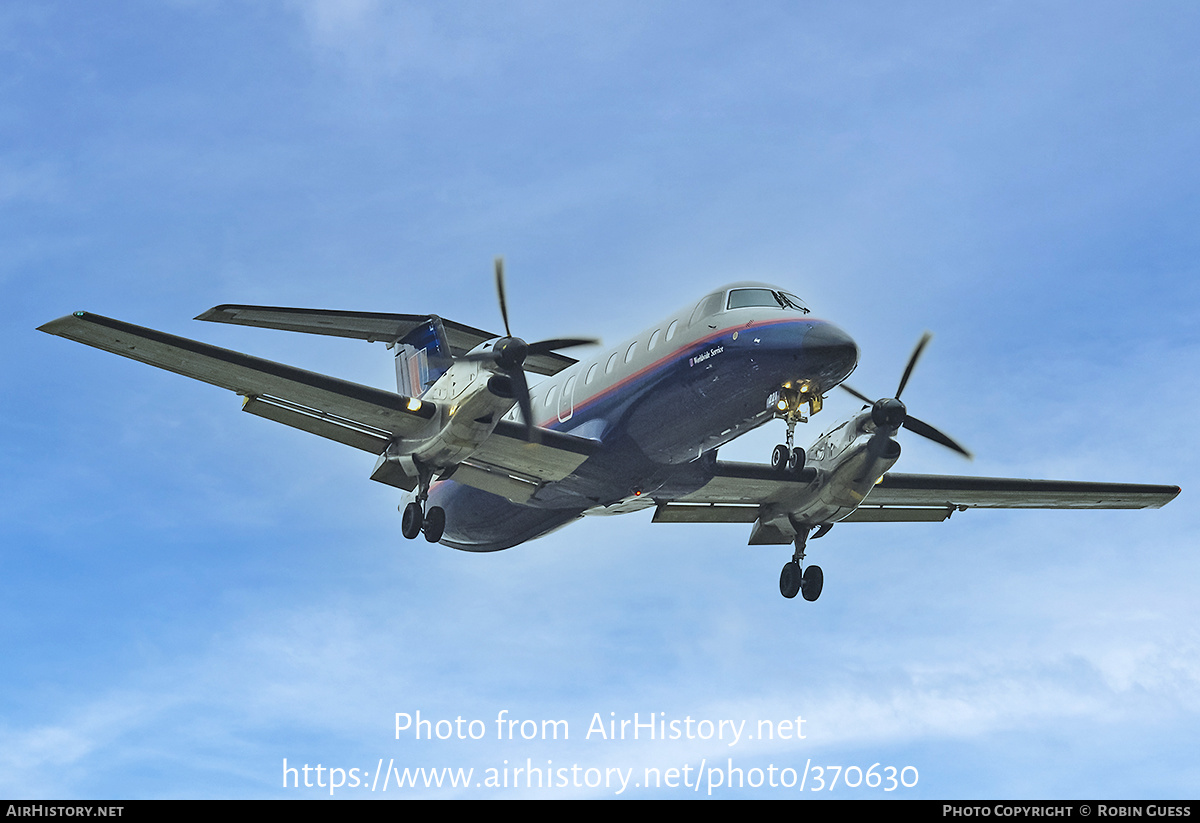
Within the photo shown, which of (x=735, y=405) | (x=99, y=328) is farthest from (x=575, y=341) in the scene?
(x=99, y=328)

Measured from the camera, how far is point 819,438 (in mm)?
23812

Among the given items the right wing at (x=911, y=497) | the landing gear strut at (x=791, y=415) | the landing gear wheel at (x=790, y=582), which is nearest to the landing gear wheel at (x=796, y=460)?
the landing gear strut at (x=791, y=415)

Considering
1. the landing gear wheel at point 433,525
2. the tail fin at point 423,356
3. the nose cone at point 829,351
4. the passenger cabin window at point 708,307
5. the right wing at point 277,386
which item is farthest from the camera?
the tail fin at point 423,356

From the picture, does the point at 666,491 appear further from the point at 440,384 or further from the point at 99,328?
the point at 99,328

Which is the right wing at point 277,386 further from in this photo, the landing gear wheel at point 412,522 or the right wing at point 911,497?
the right wing at point 911,497

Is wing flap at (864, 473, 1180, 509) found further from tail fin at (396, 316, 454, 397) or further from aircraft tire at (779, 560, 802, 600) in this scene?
tail fin at (396, 316, 454, 397)

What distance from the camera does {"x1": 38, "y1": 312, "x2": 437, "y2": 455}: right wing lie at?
1766 centimetres

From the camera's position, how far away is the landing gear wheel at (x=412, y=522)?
67.5 feet

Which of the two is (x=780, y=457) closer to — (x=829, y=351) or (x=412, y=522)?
(x=829, y=351)

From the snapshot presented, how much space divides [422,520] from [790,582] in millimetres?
8524

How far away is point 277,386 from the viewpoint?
1950 centimetres

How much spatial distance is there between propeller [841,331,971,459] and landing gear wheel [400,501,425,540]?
8.20 metres

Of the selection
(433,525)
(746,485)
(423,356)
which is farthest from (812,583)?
(423,356)

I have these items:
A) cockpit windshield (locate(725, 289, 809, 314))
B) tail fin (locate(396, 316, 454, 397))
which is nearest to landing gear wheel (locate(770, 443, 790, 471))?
cockpit windshield (locate(725, 289, 809, 314))
